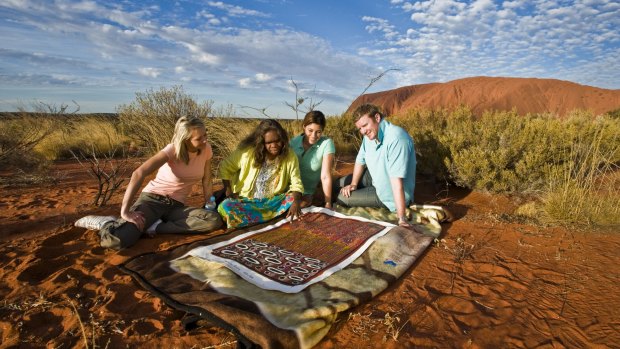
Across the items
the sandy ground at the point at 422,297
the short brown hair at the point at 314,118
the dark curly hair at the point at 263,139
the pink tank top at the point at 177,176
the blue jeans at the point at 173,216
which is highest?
the short brown hair at the point at 314,118

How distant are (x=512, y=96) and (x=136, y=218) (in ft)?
96.2

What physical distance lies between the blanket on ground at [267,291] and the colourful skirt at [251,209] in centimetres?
30

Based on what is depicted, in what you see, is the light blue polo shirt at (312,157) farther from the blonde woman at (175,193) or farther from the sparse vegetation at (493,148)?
the sparse vegetation at (493,148)

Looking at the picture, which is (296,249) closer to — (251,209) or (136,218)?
(251,209)

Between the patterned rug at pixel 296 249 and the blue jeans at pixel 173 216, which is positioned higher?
the blue jeans at pixel 173 216

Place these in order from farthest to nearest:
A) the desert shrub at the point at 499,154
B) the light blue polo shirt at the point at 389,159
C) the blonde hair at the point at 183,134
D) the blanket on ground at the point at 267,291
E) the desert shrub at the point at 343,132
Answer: the desert shrub at the point at 343,132 < the desert shrub at the point at 499,154 < the light blue polo shirt at the point at 389,159 < the blonde hair at the point at 183,134 < the blanket on ground at the point at 267,291

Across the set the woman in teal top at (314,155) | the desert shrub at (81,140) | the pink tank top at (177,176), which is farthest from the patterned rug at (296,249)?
the desert shrub at (81,140)

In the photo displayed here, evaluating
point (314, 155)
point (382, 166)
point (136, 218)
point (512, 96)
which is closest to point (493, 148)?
point (382, 166)

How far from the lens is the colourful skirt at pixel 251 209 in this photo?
3023mm

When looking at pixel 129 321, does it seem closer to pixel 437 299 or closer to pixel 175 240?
pixel 175 240

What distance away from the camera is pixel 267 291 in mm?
1940

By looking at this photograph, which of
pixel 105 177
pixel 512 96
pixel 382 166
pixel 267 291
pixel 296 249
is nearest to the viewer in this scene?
pixel 267 291

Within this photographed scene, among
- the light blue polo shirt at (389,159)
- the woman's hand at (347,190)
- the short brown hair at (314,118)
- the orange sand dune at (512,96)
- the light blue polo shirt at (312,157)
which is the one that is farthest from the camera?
the orange sand dune at (512,96)

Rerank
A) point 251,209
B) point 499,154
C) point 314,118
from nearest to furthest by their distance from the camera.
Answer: point 251,209
point 314,118
point 499,154
